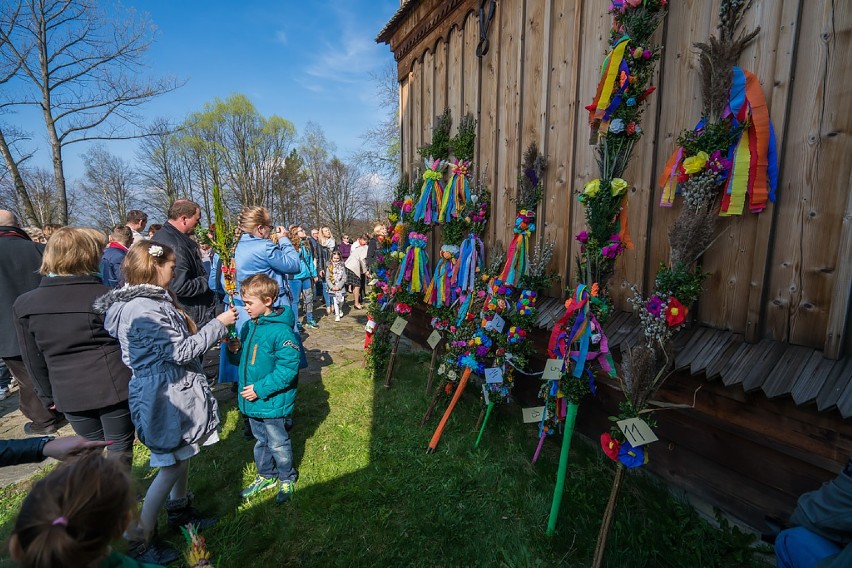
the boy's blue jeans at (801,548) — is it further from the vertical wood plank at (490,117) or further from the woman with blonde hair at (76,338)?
the woman with blonde hair at (76,338)

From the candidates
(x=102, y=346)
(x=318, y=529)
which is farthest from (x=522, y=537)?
(x=102, y=346)

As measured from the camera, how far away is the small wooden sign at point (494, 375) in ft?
10.2

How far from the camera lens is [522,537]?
7.81ft

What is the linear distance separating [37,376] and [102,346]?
0.92 meters

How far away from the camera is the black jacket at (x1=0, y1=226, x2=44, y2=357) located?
3.67m

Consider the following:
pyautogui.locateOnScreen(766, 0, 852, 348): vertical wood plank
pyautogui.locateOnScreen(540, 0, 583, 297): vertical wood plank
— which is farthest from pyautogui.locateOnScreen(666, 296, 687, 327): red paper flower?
pyautogui.locateOnScreen(540, 0, 583, 297): vertical wood plank

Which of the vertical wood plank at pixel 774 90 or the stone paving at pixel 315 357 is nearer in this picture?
the vertical wood plank at pixel 774 90

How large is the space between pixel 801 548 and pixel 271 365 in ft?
9.25

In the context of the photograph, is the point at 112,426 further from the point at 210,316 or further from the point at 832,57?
the point at 832,57

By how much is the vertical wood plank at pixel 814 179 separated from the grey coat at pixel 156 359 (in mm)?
3110

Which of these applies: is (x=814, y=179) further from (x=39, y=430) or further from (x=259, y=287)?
(x=39, y=430)

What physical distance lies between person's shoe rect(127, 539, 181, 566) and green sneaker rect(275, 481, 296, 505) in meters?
0.62

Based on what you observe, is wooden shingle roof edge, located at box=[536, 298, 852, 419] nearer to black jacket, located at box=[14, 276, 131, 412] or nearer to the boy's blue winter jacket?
the boy's blue winter jacket

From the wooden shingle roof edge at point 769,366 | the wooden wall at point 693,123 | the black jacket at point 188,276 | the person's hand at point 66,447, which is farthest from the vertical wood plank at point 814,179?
the black jacket at point 188,276
